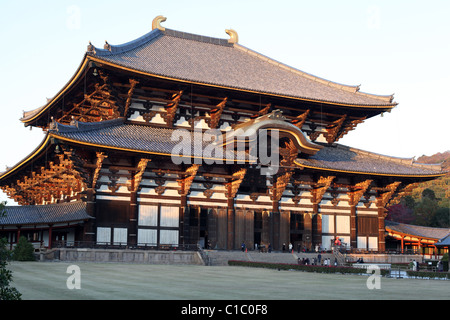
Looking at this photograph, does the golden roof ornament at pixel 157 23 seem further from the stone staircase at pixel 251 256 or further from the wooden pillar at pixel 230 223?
the stone staircase at pixel 251 256

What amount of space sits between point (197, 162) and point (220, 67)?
1392 cm

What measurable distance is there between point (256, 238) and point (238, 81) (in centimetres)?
1419

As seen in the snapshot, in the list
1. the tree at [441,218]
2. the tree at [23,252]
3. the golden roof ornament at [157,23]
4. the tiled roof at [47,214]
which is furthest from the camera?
the tree at [441,218]

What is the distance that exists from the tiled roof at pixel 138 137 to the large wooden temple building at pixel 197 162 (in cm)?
12

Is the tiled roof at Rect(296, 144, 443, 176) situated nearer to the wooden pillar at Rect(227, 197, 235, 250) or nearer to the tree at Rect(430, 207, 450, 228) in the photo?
the wooden pillar at Rect(227, 197, 235, 250)

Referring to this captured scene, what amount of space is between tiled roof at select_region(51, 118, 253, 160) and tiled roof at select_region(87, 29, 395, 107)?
4.85 meters

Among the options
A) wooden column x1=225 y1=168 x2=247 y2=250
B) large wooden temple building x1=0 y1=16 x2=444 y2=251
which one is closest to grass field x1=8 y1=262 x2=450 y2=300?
large wooden temple building x1=0 y1=16 x2=444 y2=251

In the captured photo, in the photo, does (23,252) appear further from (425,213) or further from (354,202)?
(425,213)

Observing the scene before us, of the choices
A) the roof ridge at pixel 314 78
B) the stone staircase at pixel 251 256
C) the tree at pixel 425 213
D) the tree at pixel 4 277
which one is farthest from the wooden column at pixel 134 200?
the tree at pixel 425 213

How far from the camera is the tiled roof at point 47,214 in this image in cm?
4144

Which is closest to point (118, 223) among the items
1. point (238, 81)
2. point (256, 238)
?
point (256, 238)

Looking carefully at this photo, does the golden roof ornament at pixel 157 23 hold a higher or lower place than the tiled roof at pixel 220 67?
higher
